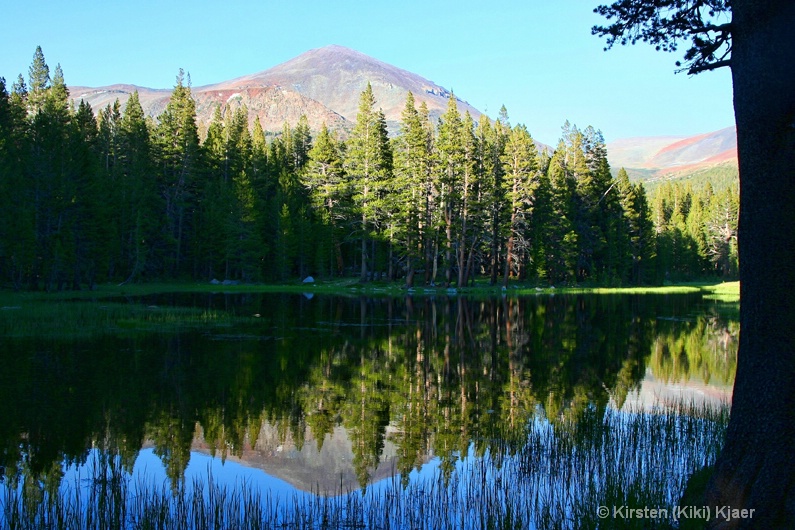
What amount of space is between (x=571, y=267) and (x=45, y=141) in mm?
52803

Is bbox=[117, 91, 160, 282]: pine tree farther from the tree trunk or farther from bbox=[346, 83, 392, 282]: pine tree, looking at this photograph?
the tree trunk

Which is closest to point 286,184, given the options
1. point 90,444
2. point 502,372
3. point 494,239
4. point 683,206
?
point 494,239

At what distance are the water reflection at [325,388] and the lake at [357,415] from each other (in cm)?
7

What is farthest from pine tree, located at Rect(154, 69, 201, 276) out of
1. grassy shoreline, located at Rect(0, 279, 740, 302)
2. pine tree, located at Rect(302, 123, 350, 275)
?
pine tree, located at Rect(302, 123, 350, 275)

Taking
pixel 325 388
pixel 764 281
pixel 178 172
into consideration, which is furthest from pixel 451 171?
pixel 764 281

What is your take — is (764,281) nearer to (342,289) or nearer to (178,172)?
(342,289)

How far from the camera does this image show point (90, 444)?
440 inches

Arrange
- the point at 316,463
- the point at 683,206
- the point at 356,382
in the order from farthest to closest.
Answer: the point at 683,206 < the point at 356,382 < the point at 316,463

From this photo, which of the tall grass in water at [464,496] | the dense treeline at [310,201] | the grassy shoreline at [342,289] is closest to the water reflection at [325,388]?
the tall grass in water at [464,496]

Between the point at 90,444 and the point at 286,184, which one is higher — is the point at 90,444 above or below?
below

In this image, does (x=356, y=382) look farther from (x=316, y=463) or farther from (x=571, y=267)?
(x=571, y=267)

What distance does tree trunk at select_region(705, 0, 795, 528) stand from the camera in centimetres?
564

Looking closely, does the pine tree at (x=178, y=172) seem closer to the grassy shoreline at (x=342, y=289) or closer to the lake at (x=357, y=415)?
the grassy shoreline at (x=342, y=289)

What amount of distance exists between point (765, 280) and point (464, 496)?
4.76 metres
